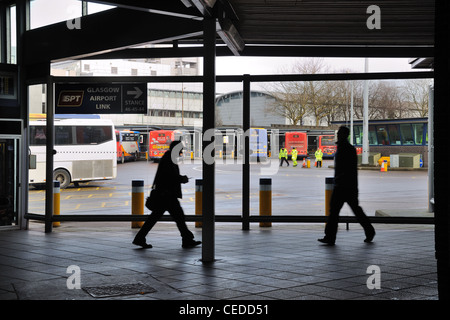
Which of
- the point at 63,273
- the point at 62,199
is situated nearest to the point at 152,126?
the point at 63,273

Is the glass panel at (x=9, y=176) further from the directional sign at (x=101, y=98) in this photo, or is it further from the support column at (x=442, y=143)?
the support column at (x=442, y=143)

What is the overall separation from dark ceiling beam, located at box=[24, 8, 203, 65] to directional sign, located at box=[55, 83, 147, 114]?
622 mm

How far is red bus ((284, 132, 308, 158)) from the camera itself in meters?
12.9

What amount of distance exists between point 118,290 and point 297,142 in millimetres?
7958

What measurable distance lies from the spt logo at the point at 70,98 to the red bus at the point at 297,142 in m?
4.54

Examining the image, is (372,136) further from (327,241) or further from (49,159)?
(49,159)

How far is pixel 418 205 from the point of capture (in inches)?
635

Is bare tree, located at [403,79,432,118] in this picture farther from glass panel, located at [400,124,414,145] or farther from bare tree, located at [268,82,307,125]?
bare tree, located at [268,82,307,125]

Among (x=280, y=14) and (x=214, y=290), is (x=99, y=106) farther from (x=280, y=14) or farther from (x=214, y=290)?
(x=214, y=290)

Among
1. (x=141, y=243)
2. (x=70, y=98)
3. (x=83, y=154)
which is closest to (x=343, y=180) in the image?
(x=141, y=243)

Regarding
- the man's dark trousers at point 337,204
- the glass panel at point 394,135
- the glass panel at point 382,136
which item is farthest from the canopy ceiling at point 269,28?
the man's dark trousers at point 337,204
